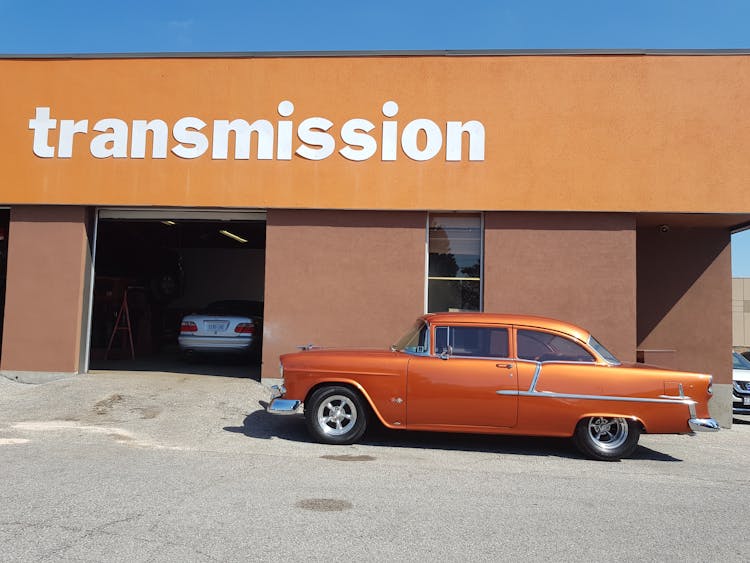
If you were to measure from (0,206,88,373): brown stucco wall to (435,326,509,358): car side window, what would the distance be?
23.4ft

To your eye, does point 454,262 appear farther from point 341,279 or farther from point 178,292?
point 178,292

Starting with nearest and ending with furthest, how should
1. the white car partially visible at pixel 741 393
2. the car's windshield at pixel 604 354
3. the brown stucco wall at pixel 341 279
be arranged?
1. the car's windshield at pixel 604 354
2. the brown stucco wall at pixel 341 279
3. the white car partially visible at pixel 741 393

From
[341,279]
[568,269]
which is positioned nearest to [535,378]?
[568,269]

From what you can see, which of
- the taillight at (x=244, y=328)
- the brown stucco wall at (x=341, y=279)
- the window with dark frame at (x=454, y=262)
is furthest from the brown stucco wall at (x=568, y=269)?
the taillight at (x=244, y=328)

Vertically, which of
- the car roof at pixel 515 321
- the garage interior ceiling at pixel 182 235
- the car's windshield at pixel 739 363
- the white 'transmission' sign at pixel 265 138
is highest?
the white 'transmission' sign at pixel 265 138

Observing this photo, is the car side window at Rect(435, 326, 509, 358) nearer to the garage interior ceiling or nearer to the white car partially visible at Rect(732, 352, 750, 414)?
the white car partially visible at Rect(732, 352, 750, 414)

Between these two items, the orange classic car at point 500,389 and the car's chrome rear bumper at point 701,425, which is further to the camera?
the orange classic car at point 500,389

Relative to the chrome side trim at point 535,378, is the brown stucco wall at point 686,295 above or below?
above

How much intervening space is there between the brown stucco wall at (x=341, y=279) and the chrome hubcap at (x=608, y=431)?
4.13 meters

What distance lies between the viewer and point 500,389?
7.05m

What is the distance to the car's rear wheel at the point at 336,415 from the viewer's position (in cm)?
734

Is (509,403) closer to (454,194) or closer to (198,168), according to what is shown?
(454,194)

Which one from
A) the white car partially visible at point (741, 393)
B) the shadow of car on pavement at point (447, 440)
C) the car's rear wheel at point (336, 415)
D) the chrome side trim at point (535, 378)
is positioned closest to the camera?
the chrome side trim at point (535, 378)

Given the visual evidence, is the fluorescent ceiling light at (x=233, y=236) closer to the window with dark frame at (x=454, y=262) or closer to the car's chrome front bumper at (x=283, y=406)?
the window with dark frame at (x=454, y=262)
